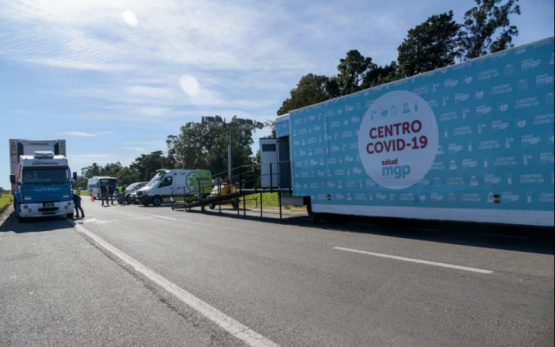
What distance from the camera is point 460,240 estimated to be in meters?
8.87

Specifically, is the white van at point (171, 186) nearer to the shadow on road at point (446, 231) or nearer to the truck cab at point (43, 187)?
the truck cab at point (43, 187)

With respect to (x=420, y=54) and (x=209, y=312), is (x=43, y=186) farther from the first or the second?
(x=420, y=54)

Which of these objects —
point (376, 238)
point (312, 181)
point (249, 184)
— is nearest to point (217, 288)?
point (376, 238)

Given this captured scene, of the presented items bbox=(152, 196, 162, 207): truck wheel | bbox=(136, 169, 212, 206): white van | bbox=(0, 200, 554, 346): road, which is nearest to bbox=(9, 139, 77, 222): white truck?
bbox=(0, 200, 554, 346): road

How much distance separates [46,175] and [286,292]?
16.4 m

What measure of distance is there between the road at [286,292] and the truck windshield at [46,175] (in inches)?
349

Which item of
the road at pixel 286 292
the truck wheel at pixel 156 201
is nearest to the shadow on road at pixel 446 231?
the road at pixel 286 292

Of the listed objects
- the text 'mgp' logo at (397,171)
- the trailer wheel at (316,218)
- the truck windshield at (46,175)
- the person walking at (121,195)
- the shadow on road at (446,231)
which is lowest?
the shadow on road at (446,231)

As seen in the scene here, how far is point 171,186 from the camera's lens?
3058 centimetres

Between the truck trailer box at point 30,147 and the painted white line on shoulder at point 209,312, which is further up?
the truck trailer box at point 30,147

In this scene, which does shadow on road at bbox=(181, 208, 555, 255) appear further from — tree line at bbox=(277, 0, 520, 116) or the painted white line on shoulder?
tree line at bbox=(277, 0, 520, 116)

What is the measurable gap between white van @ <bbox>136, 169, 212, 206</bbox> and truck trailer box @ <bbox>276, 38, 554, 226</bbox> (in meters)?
18.3

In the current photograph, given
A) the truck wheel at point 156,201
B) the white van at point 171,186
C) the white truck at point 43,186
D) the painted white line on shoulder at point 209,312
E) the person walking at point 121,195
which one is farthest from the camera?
the person walking at point 121,195

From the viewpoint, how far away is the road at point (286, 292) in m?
4.06
